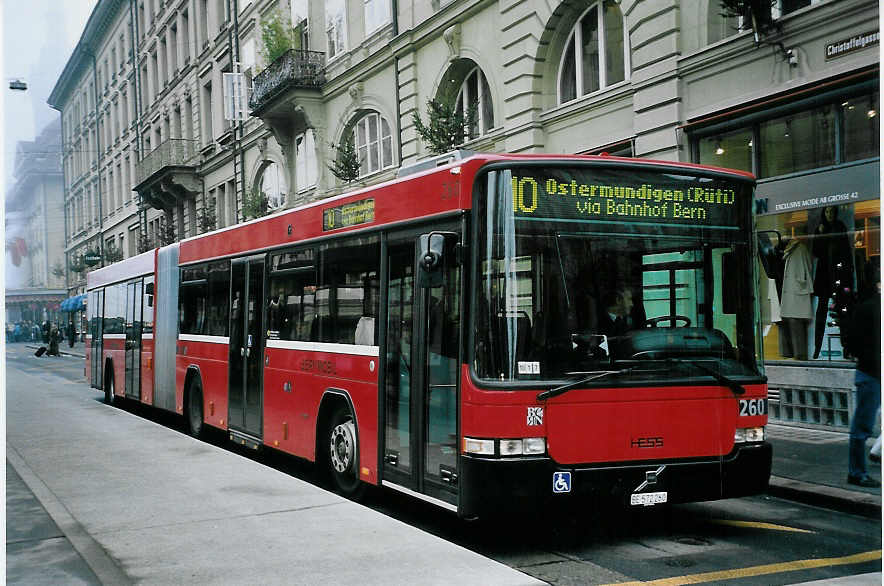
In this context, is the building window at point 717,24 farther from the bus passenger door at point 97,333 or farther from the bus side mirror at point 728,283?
the bus passenger door at point 97,333

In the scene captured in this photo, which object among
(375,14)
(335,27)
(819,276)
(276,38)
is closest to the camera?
(819,276)

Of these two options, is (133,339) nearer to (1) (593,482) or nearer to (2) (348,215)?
(2) (348,215)

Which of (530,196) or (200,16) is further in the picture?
(200,16)

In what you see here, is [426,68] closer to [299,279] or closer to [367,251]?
[299,279]

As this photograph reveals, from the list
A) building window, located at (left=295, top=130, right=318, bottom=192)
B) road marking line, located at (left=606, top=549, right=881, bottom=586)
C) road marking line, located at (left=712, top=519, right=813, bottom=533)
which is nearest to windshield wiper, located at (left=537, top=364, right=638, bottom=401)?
road marking line, located at (left=606, top=549, right=881, bottom=586)

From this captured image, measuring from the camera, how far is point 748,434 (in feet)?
23.6

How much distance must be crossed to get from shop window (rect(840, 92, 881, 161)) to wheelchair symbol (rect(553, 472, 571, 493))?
733cm

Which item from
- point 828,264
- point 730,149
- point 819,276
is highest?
point 730,149

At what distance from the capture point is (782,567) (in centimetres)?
638

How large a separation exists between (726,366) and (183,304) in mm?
9424

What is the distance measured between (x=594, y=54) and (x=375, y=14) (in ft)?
28.3

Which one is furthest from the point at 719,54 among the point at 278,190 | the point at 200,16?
the point at 200,16

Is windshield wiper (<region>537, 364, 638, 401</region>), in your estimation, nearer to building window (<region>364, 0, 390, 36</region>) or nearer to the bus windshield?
the bus windshield

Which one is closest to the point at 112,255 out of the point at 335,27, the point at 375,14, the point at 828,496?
the point at 335,27
